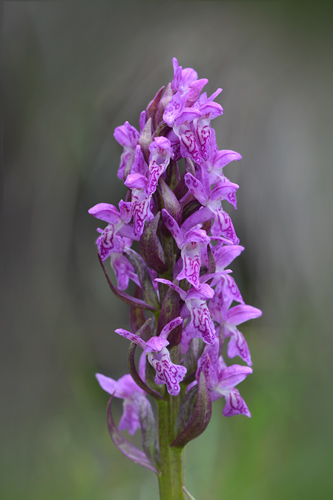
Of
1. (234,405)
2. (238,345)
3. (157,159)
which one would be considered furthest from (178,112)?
(234,405)

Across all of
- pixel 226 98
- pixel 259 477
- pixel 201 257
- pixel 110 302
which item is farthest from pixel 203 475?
pixel 226 98

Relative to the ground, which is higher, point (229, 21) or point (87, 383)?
point (229, 21)

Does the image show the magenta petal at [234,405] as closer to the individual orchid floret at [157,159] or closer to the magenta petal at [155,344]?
the magenta petal at [155,344]

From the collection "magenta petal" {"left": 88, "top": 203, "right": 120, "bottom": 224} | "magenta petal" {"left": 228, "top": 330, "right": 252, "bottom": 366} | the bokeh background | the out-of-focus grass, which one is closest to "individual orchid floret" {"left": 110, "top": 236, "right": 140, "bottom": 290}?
"magenta petal" {"left": 88, "top": 203, "right": 120, "bottom": 224}

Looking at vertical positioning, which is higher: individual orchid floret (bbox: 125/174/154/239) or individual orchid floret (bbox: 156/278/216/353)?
individual orchid floret (bbox: 125/174/154/239)

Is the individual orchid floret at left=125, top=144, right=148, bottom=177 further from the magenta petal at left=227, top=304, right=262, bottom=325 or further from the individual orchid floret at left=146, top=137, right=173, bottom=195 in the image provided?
the magenta petal at left=227, top=304, right=262, bottom=325

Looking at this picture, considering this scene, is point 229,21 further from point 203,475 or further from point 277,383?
point 203,475
